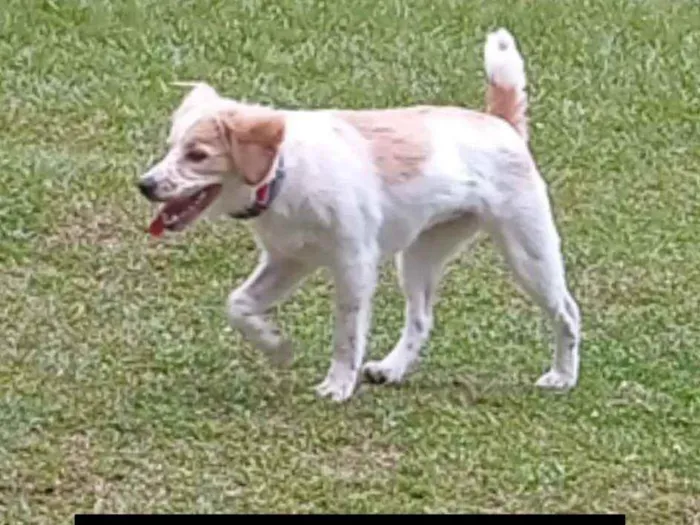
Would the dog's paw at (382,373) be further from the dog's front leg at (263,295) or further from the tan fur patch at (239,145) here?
the tan fur patch at (239,145)

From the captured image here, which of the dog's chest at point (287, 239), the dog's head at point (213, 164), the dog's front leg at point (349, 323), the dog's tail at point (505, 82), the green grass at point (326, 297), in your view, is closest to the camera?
the green grass at point (326, 297)

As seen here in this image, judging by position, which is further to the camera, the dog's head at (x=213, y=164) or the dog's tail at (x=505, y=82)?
the dog's tail at (x=505, y=82)

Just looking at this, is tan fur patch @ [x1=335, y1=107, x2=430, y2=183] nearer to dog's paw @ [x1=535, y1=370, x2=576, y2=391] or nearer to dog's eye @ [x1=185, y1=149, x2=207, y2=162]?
dog's eye @ [x1=185, y1=149, x2=207, y2=162]

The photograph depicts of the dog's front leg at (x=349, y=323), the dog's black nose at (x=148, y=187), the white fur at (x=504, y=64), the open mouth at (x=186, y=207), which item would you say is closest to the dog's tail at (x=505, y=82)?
the white fur at (x=504, y=64)

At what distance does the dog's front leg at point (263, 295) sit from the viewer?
18.4 feet

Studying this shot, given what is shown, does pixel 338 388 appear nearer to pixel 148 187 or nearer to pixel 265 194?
pixel 265 194

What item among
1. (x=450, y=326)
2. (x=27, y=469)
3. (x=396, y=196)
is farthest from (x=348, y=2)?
(x=27, y=469)

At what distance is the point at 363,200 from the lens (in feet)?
17.8

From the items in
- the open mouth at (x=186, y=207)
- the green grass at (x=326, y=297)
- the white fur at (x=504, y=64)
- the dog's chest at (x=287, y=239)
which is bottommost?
the green grass at (x=326, y=297)

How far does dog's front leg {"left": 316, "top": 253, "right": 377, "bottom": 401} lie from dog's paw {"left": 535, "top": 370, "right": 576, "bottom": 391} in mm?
528

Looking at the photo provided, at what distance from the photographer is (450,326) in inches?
250

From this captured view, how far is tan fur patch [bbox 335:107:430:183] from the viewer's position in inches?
217

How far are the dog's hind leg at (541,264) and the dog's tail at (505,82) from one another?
0.22m

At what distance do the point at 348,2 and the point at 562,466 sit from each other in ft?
17.9
